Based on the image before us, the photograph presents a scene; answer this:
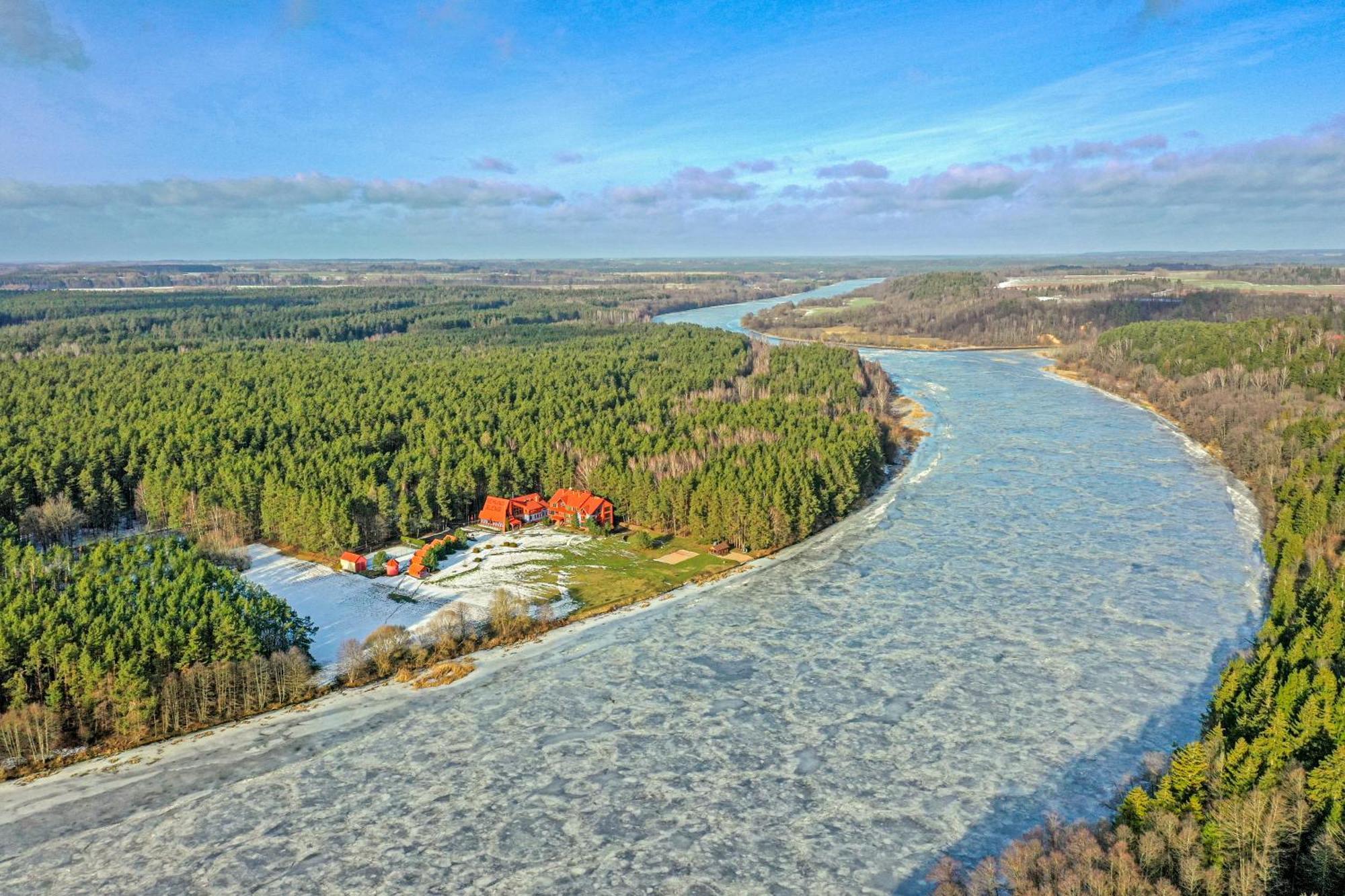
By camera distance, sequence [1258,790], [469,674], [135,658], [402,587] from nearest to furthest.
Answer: [1258,790] → [135,658] → [469,674] → [402,587]

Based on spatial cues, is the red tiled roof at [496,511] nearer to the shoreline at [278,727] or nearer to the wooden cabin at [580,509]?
the wooden cabin at [580,509]

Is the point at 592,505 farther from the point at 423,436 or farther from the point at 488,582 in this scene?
the point at 423,436

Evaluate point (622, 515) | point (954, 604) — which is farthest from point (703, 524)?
point (954, 604)

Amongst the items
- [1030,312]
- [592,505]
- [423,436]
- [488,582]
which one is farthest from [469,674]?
[1030,312]

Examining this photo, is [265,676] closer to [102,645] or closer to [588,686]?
[102,645]

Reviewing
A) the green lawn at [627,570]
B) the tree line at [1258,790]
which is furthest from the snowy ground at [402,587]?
the tree line at [1258,790]
